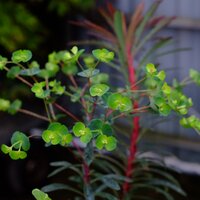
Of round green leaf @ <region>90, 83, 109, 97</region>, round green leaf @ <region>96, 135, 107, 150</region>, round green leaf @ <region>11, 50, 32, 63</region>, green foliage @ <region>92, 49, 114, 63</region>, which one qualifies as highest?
round green leaf @ <region>11, 50, 32, 63</region>

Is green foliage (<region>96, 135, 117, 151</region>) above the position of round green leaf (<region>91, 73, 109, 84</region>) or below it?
below

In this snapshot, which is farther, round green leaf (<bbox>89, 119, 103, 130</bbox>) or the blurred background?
the blurred background

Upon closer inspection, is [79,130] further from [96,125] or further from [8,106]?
[8,106]

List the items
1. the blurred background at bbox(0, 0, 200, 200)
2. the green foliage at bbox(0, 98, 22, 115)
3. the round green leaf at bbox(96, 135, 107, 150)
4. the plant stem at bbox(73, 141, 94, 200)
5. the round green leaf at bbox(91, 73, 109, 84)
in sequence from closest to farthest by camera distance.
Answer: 1. the round green leaf at bbox(96, 135, 107, 150)
2. the plant stem at bbox(73, 141, 94, 200)
3. the green foliage at bbox(0, 98, 22, 115)
4. the round green leaf at bbox(91, 73, 109, 84)
5. the blurred background at bbox(0, 0, 200, 200)

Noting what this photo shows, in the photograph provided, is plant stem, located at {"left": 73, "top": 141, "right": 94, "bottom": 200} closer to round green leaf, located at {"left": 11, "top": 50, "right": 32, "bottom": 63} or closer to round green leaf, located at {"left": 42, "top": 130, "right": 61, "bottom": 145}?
round green leaf, located at {"left": 42, "top": 130, "right": 61, "bottom": 145}

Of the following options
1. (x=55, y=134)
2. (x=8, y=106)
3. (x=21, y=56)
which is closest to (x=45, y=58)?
(x=8, y=106)

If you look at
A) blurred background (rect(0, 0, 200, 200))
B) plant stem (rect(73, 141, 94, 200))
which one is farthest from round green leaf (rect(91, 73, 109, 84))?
blurred background (rect(0, 0, 200, 200))

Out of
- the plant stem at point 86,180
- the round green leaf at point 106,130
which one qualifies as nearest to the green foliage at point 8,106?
the plant stem at point 86,180

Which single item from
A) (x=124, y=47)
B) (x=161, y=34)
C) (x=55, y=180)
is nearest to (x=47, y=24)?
(x=161, y=34)
